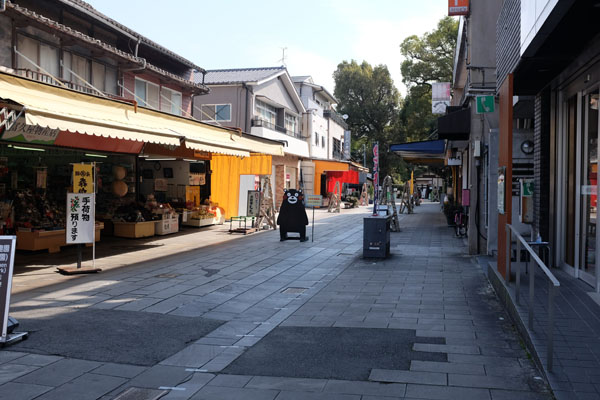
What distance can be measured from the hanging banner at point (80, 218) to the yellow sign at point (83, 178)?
4.1 inches

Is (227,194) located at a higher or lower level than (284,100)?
lower

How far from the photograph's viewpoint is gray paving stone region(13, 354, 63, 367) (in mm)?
4961

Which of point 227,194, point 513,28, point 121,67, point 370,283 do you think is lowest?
point 370,283

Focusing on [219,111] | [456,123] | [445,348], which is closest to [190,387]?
[445,348]

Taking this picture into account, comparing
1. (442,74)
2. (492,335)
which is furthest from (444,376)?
(442,74)

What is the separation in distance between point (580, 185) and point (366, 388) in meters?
5.22

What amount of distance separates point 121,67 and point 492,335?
618 inches

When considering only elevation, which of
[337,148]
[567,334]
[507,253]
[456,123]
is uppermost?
[337,148]

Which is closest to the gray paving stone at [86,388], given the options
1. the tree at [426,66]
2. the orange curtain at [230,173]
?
the orange curtain at [230,173]

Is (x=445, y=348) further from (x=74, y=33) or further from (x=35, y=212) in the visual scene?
(x=74, y=33)

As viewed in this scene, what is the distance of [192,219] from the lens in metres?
19.8

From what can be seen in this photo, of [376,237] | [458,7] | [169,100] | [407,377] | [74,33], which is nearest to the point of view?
[407,377]

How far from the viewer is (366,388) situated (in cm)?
434

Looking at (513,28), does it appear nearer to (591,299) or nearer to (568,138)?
(568,138)
